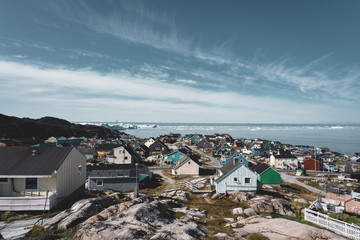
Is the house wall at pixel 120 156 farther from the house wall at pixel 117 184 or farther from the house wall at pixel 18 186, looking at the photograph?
the house wall at pixel 18 186

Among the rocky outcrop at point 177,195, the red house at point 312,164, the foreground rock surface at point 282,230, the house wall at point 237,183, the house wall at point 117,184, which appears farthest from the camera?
the red house at point 312,164

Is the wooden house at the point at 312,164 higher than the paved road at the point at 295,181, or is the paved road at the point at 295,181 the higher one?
the wooden house at the point at 312,164

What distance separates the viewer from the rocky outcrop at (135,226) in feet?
43.1

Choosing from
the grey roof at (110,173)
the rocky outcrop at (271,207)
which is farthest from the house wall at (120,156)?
the rocky outcrop at (271,207)

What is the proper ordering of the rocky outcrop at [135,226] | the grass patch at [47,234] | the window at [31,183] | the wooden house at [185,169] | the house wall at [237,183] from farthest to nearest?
the wooden house at [185,169] < the house wall at [237,183] < the window at [31,183] < the grass patch at [47,234] < the rocky outcrop at [135,226]

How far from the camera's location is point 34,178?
71.2 feet

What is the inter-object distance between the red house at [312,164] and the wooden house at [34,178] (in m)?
78.8

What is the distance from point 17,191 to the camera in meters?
21.5

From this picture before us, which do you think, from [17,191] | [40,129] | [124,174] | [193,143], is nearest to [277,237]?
[17,191]

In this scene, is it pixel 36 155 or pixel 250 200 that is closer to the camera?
pixel 36 155

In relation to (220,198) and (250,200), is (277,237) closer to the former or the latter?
(250,200)

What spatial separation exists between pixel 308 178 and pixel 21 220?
6829cm

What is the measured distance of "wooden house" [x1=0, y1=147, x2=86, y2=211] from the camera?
2006cm

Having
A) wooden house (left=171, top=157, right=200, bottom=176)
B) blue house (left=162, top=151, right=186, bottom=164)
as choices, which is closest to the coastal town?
wooden house (left=171, top=157, right=200, bottom=176)
